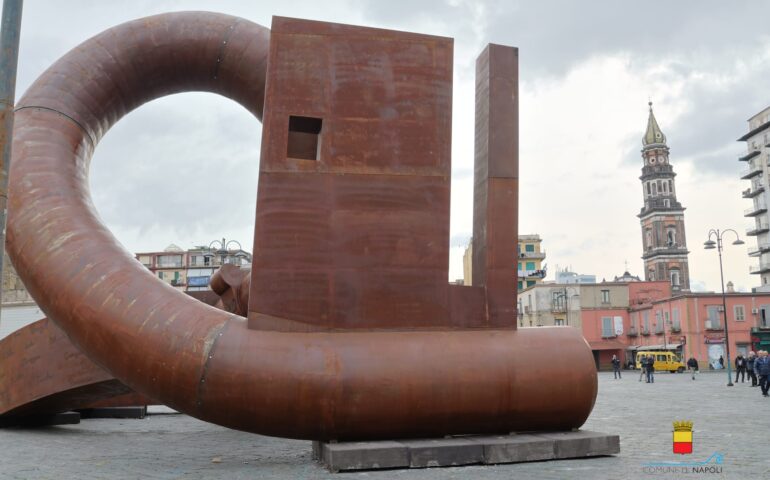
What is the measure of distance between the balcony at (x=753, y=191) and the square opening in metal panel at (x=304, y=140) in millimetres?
76443

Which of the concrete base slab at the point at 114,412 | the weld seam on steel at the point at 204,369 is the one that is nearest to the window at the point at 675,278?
the concrete base slab at the point at 114,412

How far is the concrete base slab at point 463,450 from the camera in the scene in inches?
317

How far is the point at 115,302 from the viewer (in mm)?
8750

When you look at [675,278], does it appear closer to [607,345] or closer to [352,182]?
[607,345]

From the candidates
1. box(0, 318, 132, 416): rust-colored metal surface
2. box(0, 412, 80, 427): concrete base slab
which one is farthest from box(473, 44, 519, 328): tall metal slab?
box(0, 412, 80, 427): concrete base slab

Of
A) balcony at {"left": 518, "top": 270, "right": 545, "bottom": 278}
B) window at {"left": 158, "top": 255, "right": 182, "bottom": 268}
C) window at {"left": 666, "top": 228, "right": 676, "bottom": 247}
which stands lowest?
balcony at {"left": 518, "top": 270, "right": 545, "bottom": 278}

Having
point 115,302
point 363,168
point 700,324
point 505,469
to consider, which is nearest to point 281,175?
point 363,168

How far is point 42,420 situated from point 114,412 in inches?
131

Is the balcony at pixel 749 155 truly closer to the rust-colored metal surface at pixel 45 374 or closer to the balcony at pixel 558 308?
the balcony at pixel 558 308

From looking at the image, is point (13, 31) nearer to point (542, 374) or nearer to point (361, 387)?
point (361, 387)

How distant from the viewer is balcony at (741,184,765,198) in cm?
7380

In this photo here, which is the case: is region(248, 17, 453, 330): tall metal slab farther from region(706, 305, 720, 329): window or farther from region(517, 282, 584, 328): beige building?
region(517, 282, 584, 328): beige building

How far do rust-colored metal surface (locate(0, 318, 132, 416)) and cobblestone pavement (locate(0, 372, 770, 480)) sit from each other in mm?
605

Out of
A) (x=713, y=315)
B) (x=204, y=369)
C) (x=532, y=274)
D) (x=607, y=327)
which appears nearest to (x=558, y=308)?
(x=607, y=327)
